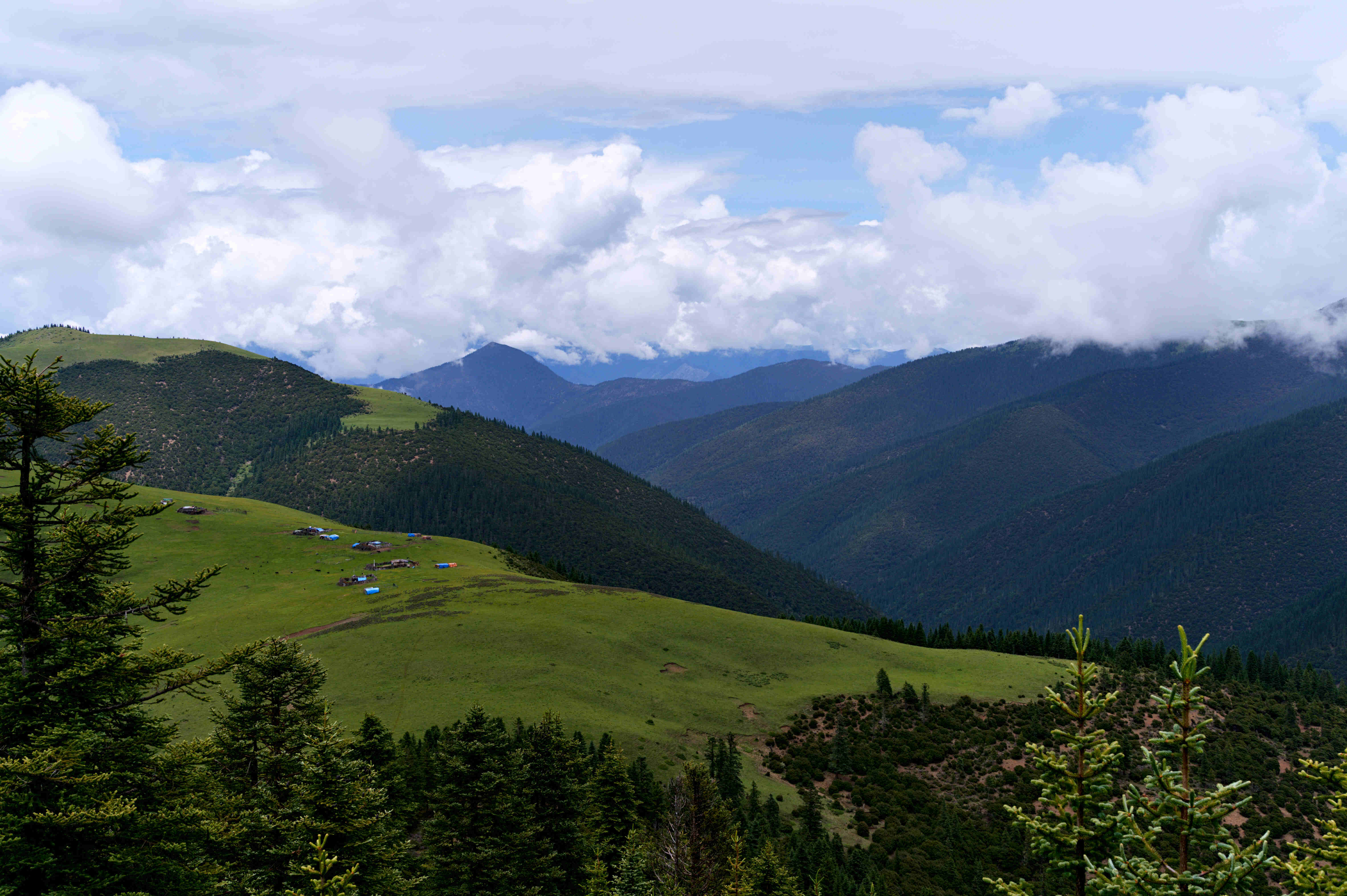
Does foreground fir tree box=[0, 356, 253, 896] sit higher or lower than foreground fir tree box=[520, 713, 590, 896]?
higher

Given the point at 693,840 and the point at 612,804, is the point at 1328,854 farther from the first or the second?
the point at 612,804

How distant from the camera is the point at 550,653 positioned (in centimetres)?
10431

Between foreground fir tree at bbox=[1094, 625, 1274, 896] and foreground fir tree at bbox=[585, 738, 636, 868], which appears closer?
foreground fir tree at bbox=[1094, 625, 1274, 896]

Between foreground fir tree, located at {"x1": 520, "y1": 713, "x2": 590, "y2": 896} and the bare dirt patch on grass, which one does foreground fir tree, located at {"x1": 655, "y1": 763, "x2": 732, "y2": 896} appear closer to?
foreground fir tree, located at {"x1": 520, "y1": 713, "x2": 590, "y2": 896}

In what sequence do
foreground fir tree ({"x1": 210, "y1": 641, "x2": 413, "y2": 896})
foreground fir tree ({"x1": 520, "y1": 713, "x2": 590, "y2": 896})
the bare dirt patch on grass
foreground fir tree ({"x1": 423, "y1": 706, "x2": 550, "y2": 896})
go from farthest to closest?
1. the bare dirt patch on grass
2. foreground fir tree ({"x1": 520, "y1": 713, "x2": 590, "y2": 896})
3. foreground fir tree ({"x1": 423, "y1": 706, "x2": 550, "y2": 896})
4. foreground fir tree ({"x1": 210, "y1": 641, "x2": 413, "y2": 896})

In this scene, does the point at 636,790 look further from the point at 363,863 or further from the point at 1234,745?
the point at 1234,745

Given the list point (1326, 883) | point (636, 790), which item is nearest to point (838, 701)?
point (636, 790)

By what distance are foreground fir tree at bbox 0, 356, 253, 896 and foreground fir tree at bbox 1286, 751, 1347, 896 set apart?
24948 millimetres

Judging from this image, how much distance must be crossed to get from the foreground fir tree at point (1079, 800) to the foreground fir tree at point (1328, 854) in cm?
388

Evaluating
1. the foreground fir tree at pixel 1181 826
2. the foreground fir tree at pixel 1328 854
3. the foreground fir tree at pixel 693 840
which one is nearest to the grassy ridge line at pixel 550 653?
the foreground fir tree at pixel 693 840

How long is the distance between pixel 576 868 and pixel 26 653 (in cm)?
3594

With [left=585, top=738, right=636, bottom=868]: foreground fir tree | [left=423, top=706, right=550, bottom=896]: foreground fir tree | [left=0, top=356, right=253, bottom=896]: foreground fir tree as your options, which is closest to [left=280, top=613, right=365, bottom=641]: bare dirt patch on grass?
[left=585, top=738, right=636, bottom=868]: foreground fir tree

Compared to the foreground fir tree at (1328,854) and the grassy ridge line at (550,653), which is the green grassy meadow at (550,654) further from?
the foreground fir tree at (1328,854)

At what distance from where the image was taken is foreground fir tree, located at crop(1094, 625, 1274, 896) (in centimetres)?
1059
